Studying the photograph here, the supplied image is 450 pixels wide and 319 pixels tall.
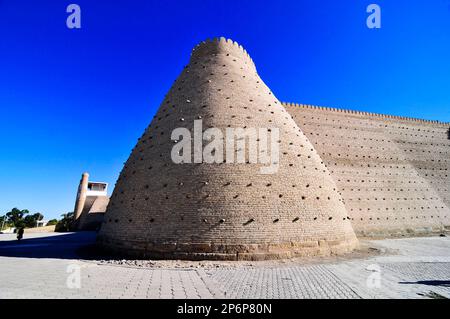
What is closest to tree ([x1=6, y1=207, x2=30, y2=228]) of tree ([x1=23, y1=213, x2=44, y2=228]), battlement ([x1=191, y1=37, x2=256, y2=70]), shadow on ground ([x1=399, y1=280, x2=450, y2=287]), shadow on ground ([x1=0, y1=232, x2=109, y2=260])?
tree ([x1=23, y1=213, x2=44, y2=228])

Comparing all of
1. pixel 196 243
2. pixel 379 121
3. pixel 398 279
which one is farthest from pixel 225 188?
pixel 379 121

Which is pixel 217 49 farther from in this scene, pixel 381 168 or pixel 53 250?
pixel 381 168

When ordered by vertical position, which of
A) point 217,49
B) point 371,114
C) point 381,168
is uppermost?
point 217,49

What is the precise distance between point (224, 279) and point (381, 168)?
2089 centimetres

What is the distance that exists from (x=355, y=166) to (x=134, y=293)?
2074cm

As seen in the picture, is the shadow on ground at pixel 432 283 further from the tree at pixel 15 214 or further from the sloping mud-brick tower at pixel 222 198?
the tree at pixel 15 214

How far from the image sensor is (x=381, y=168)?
22344 mm

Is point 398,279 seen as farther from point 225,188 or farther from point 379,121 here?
point 379,121

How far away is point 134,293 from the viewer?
542 cm

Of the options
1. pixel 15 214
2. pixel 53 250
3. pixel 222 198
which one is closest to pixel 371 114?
pixel 222 198

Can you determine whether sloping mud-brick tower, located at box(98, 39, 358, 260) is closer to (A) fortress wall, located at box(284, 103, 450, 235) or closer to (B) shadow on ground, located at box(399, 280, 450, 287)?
(B) shadow on ground, located at box(399, 280, 450, 287)

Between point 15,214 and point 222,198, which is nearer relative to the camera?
point 222,198

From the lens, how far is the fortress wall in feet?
65.8

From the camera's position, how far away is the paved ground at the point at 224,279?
5512 mm
